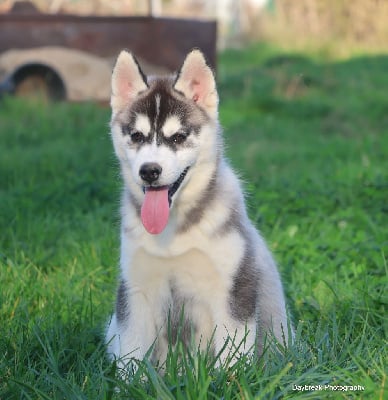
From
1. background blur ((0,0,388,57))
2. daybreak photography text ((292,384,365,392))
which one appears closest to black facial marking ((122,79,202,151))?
daybreak photography text ((292,384,365,392))

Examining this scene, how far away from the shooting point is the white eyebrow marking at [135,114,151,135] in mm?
3576

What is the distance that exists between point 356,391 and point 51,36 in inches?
350

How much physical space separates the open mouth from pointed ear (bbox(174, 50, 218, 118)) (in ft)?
1.48

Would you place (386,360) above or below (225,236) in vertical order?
below

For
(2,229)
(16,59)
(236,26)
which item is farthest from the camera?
(236,26)

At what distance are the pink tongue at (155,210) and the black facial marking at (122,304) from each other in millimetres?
324

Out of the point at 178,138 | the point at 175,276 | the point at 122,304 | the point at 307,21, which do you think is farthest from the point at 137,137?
the point at 307,21

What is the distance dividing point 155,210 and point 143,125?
0.41m

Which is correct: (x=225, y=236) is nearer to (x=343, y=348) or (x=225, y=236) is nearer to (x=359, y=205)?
(x=343, y=348)

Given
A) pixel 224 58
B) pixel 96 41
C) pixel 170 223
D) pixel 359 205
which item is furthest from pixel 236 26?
pixel 170 223

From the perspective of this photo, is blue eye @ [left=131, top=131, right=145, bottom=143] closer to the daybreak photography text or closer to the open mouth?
the open mouth

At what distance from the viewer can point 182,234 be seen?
11.6ft

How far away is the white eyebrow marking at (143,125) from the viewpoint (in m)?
3.58

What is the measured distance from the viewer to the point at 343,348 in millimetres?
3303
